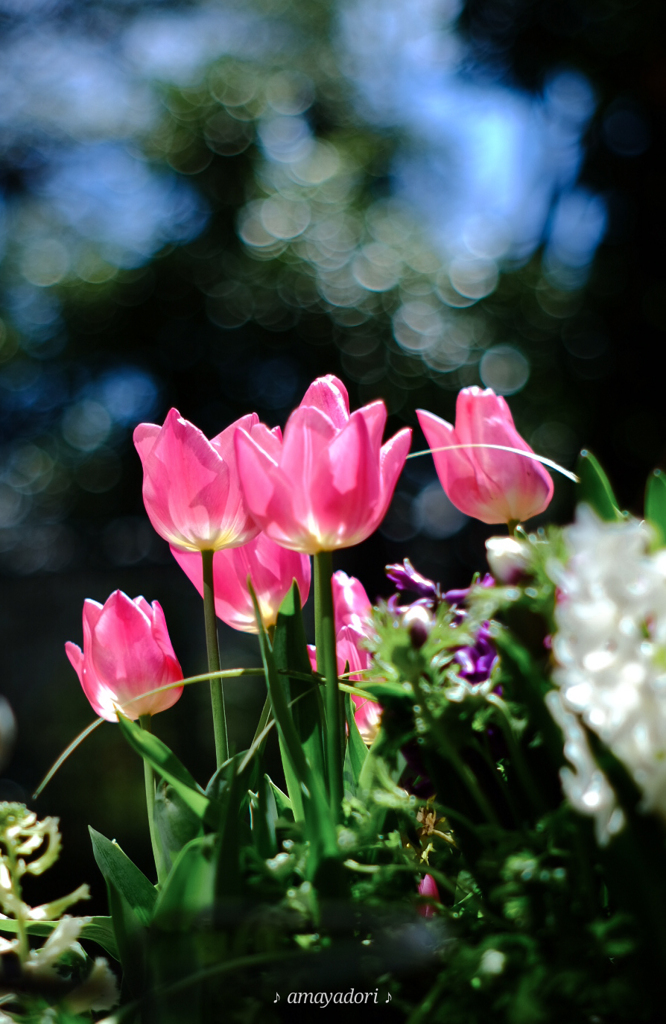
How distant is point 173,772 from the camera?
0.93ft

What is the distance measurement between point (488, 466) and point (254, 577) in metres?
0.12

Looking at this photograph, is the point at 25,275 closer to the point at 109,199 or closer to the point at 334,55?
the point at 109,199

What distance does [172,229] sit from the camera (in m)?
4.99

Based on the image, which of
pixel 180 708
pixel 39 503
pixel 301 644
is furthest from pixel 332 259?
pixel 301 644

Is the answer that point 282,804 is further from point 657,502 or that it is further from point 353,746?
point 657,502

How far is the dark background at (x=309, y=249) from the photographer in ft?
13.7

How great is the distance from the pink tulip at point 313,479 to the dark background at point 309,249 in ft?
11.6

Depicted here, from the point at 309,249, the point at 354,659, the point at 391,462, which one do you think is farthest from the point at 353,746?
the point at 309,249

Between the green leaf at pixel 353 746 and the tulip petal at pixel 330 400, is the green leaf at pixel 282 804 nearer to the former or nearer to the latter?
the green leaf at pixel 353 746

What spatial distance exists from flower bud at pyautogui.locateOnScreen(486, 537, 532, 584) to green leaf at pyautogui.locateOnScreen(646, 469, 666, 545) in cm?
5

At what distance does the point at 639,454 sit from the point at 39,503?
10.6ft

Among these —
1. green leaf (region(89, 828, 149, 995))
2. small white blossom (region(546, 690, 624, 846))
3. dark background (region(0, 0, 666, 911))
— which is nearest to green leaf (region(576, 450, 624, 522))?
small white blossom (region(546, 690, 624, 846))

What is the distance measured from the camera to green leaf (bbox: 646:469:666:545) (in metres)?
0.28

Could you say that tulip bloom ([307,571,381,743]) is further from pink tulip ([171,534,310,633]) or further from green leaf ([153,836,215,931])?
green leaf ([153,836,215,931])
